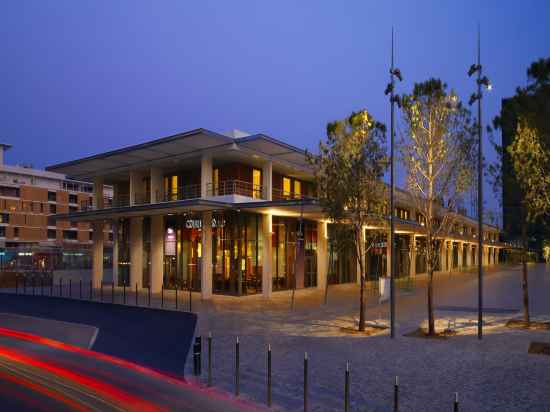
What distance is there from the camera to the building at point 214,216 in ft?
97.0

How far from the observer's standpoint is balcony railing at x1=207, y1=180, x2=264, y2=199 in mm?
32188

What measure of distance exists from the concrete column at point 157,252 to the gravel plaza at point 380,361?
11424 mm

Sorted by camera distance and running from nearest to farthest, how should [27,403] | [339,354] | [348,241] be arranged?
[27,403] < [339,354] < [348,241]

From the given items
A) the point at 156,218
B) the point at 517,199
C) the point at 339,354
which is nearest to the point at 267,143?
the point at 156,218

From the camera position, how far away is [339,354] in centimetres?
1370

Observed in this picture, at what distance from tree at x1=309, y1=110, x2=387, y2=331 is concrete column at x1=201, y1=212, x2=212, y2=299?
1300 cm

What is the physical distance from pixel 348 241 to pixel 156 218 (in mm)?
20029

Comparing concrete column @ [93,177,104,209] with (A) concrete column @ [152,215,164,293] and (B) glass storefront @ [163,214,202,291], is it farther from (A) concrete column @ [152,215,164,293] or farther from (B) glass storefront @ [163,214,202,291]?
(A) concrete column @ [152,215,164,293]

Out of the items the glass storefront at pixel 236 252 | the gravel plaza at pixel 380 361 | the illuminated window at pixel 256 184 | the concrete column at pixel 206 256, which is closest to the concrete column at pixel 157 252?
the glass storefront at pixel 236 252

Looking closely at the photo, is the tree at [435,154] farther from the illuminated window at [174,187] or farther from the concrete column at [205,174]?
the illuminated window at [174,187]

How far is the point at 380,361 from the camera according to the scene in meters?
12.9

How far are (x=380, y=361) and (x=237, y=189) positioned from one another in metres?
20.8

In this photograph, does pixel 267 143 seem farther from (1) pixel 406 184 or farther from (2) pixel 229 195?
(1) pixel 406 184

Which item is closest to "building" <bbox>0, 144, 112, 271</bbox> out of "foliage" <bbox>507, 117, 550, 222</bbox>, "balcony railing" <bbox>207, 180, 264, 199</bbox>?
"balcony railing" <bbox>207, 180, 264, 199</bbox>
